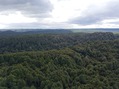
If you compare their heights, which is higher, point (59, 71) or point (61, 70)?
point (59, 71)

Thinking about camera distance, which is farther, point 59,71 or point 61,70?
point 61,70

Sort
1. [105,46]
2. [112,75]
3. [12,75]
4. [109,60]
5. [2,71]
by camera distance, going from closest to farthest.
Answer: [12,75], [2,71], [112,75], [109,60], [105,46]

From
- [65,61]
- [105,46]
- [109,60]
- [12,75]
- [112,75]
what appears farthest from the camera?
[105,46]

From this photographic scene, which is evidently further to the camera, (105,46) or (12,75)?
(105,46)

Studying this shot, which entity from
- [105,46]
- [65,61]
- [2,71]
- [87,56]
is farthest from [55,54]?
[105,46]

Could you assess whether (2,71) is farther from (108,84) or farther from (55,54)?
(108,84)

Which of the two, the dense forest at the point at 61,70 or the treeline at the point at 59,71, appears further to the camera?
the dense forest at the point at 61,70

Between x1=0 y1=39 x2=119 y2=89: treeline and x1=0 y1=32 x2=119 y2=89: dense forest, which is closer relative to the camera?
x1=0 y1=39 x2=119 y2=89: treeline
